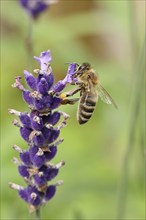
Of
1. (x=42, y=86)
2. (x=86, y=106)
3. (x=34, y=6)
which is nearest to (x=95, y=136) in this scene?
(x=34, y=6)

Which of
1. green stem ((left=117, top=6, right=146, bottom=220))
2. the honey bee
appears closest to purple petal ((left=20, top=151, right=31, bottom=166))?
the honey bee

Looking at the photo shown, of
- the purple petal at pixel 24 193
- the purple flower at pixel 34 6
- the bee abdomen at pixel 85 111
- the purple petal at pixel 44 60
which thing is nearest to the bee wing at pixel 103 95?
the bee abdomen at pixel 85 111

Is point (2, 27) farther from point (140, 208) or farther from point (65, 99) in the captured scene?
point (65, 99)

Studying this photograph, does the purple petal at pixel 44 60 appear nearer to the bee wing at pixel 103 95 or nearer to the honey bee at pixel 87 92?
the honey bee at pixel 87 92

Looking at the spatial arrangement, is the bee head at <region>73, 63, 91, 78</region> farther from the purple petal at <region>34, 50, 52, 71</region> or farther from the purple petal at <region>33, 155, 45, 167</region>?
the purple petal at <region>33, 155, 45, 167</region>

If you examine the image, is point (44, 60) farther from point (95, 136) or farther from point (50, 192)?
point (95, 136)

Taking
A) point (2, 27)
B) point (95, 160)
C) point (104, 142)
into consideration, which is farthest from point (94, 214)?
point (2, 27)
